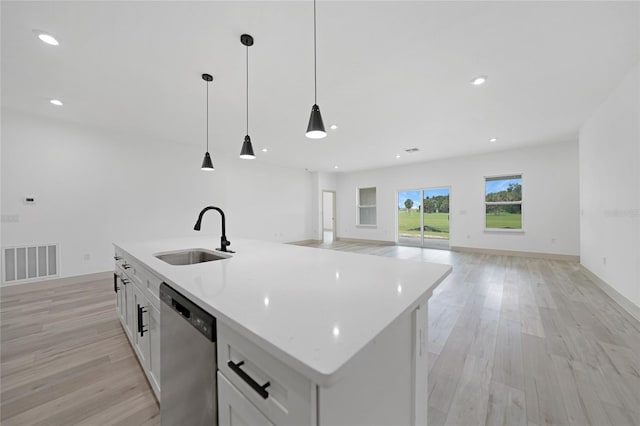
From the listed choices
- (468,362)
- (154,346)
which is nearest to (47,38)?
(154,346)

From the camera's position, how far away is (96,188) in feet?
14.3

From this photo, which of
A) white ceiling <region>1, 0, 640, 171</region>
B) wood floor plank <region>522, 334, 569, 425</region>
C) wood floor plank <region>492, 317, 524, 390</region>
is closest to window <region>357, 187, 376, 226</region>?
white ceiling <region>1, 0, 640, 171</region>

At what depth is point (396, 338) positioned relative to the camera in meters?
0.89

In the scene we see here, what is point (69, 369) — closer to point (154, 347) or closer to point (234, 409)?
point (154, 347)

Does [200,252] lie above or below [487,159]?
below

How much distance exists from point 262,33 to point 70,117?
405 cm

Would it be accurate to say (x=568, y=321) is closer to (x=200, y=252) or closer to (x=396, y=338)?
(x=396, y=338)

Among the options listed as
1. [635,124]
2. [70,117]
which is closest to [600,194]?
[635,124]

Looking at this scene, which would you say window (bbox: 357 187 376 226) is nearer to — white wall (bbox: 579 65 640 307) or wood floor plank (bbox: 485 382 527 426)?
white wall (bbox: 579 65 640 307)

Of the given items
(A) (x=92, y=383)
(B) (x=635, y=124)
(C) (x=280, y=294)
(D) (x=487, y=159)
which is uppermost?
(D) (x=487, y=159)

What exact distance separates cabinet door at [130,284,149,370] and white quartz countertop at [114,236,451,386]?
29cm

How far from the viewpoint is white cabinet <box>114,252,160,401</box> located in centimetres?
140

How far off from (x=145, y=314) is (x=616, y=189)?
5.27 m

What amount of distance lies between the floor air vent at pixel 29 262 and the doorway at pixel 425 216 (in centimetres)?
846
